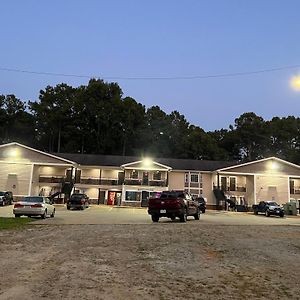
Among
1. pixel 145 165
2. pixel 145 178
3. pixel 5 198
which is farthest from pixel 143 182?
pixel 5 198

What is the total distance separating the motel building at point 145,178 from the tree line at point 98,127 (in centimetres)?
2397

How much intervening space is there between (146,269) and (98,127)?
81163mm

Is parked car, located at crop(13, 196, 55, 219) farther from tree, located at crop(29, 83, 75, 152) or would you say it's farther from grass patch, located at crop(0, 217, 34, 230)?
tree, located at crop(29, 83, 75, 152)

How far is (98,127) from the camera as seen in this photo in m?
88.4

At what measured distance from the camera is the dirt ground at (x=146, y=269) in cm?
635

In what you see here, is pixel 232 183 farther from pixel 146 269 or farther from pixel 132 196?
pixel 146 269

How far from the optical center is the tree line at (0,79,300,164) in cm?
8819

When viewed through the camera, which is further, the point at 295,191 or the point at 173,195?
the point at 295,191

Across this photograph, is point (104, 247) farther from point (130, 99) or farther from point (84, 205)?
point (130, 99)

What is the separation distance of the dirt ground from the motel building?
47011 mm

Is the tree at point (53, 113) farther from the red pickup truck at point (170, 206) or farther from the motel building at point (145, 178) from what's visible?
the red pickup truck at point (170, 206)

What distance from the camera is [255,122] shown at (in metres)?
103

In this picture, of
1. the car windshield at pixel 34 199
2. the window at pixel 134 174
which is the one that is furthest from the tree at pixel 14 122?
the car windshield at pixel 34 199

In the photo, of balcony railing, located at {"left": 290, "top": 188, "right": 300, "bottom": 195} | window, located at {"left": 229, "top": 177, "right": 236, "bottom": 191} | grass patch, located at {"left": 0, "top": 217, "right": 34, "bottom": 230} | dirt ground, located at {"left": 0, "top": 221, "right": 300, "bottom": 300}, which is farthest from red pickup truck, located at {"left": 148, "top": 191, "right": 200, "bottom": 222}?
balcony railing, located at {"left": 290, "top": 188, "right": 300, "bottom": 195}
